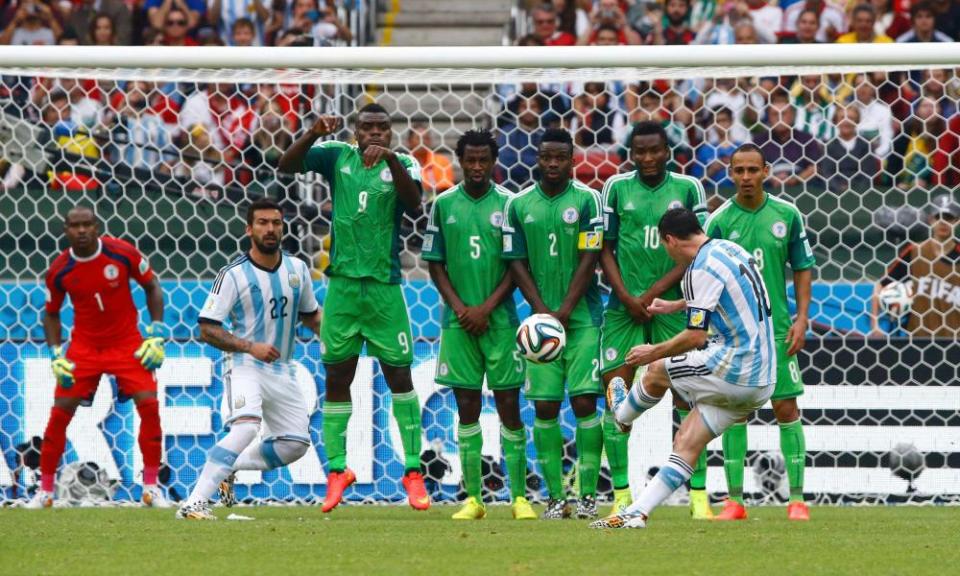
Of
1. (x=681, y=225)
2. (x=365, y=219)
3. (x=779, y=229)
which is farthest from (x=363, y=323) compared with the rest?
(x=779, y=229)

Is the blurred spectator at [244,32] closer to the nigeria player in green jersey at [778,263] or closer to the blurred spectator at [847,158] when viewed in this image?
the blurred spectator at [847,158]

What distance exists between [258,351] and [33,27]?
27.1 ft

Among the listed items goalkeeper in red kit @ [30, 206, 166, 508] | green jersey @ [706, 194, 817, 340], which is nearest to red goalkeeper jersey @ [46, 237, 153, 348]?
goalkeeper in red kit @ [30, 206, 166, 508]

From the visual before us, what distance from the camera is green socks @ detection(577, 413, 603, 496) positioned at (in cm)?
879

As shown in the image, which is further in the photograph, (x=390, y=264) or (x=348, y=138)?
(x=348, y=138)

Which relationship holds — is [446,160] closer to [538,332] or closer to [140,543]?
[538,332]

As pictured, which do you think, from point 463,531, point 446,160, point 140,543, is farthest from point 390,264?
point 446,160

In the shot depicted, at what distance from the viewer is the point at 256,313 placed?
29.1 ft

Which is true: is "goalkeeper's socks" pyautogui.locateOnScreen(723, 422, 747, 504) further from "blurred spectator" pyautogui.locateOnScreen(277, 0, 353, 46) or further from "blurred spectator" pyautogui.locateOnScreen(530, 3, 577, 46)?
"blurred spectator" pyautogui.locateOnScreen(277, 0, 353, 46)

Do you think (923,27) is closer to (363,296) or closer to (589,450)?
(589,450)

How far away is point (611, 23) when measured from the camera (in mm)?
14602

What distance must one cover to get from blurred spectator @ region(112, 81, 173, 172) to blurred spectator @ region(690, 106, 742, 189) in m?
3.93

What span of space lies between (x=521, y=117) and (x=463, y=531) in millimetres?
4471

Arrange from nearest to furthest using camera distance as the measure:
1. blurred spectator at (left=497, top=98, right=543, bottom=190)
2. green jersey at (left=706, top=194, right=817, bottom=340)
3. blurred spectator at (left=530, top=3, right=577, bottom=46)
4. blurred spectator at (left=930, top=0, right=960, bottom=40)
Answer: green jersey at (left=706, top=194, right=817, bottom=340) → blurred spectator at (left=497, top=98, right=543, bottom=190) → blurred spectator at (left=930, top=0, right=960, bottom=40) → blurred spectator at (left=530, top=3, right=577, bottom=46)
